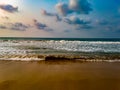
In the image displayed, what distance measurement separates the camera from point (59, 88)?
5.32 metres

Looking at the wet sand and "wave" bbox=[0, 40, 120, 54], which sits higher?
the wet sand

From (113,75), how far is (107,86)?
1530mm

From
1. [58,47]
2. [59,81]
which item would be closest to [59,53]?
[58,47]

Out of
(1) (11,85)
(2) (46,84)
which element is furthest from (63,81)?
(1) (11,85)

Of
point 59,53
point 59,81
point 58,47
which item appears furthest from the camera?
point 58,47

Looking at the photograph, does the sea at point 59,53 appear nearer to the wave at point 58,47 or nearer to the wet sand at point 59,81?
the wave at point 58,47

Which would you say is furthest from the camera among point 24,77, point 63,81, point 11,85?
point 24,77

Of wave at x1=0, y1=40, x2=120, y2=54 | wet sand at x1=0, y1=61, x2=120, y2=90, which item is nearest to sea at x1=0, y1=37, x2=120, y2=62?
wave at x1=0, y1=40, x2=120, y2=54

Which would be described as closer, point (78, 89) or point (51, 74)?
point (78, 89)

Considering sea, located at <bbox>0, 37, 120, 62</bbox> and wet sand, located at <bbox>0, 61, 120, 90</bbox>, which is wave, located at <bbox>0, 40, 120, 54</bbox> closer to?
sea, located at <bbox>0, 37, 120, 62</bbox>

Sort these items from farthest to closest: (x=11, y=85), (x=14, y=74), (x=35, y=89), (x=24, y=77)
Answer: (x=14, y=74)
(x=24, y=77)
(x=11, y=85)
(x=35, y=89)

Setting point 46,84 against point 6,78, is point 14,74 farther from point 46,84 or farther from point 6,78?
point 46,84

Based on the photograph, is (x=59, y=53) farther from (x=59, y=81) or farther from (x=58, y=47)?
(x=59, y=81)

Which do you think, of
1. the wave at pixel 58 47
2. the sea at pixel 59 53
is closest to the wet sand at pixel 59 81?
the sea at pixel 59 53
